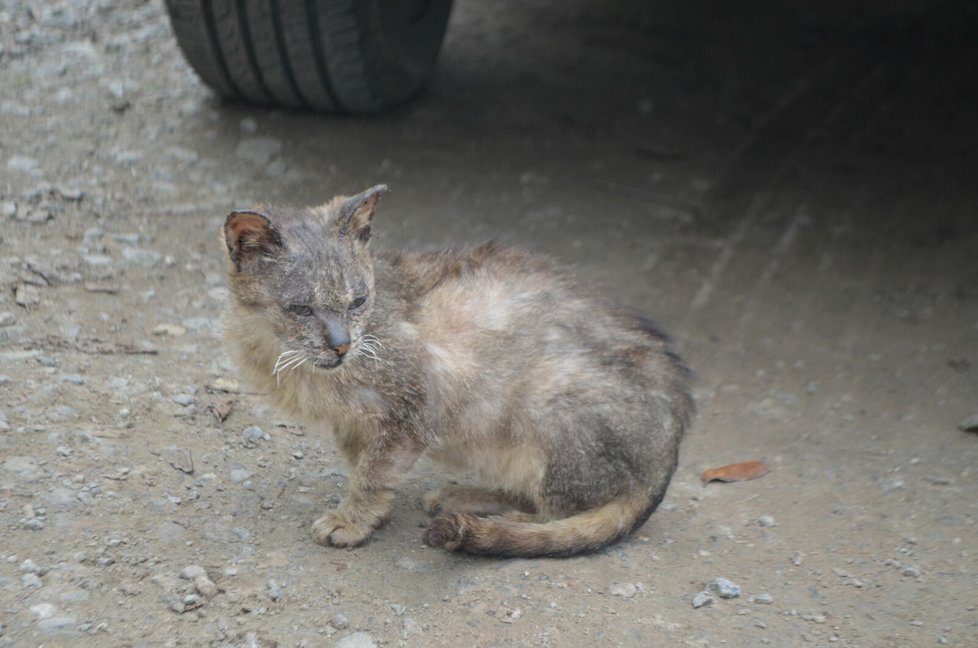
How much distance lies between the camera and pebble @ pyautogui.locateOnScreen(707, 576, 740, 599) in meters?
3.71

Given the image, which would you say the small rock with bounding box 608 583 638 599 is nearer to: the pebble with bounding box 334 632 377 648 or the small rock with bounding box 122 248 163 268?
the pebble with bounding box 334 632 377 648

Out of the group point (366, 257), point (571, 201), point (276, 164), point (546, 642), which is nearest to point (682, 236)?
point (571, 201)

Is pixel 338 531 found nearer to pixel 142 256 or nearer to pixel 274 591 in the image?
pixel 274 591

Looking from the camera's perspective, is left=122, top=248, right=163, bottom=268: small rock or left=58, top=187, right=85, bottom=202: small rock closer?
left=122, top=248, right=163, bottom=268: small rock

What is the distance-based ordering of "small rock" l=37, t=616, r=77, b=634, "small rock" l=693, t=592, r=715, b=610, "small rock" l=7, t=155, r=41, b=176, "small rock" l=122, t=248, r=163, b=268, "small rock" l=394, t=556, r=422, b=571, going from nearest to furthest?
1. "small rock" l=37, t=616, r=77, b=634
2. "small rock" l=693, t=592, r=715, b=610
3. "small rock" l=394, t=556, r=422, b=571
4. "small rock" l=122, t=248, r=163, b=268
5. "small rock" l=7, t=155, r=41, b=176

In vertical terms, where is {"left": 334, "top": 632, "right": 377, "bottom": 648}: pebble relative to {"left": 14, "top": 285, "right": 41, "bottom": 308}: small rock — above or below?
below

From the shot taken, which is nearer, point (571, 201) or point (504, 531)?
point (504, 531)

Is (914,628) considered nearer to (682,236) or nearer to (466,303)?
(466,303)

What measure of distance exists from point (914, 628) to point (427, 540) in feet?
5.54

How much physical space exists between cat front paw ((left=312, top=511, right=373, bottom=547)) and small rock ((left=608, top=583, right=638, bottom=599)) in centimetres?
90

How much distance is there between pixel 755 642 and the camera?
11.3 ft

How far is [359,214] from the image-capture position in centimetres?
383

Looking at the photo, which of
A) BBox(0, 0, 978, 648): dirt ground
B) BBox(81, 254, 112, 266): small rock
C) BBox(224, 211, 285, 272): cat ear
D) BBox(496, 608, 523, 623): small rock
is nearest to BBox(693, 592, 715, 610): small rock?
BBox(0, 0, 978, 648): dirt ground

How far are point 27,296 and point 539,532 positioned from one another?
2639 mm
